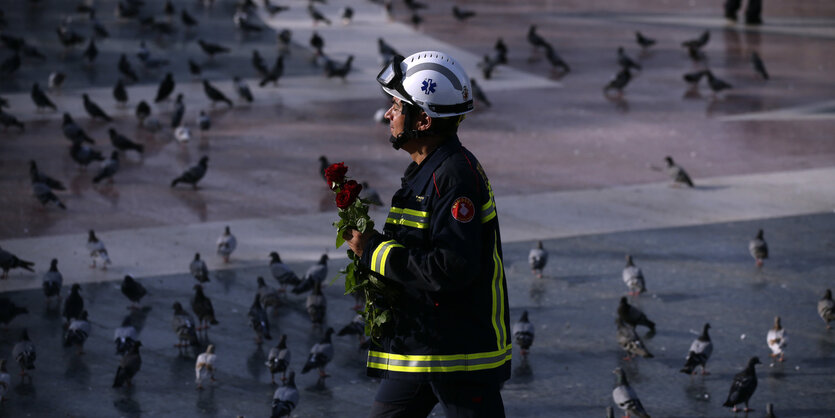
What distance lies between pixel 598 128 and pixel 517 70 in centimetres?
657

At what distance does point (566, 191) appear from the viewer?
54.7 feet

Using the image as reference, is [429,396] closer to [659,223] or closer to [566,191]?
[659,223]

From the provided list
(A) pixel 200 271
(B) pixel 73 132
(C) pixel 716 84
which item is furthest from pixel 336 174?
(C) pixel 716 84

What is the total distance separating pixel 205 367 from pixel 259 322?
110 cm

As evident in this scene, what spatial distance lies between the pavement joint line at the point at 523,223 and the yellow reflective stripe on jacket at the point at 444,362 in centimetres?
764

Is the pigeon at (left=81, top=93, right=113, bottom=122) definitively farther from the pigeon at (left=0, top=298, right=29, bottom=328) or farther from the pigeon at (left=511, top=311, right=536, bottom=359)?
the pigeon at (left=511, top=311, right=536, bottom=359)

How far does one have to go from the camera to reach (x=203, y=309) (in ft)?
36.4

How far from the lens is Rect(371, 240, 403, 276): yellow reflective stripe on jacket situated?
5207 millimetres

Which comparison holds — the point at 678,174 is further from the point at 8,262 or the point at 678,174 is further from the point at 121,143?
the point at 8,262

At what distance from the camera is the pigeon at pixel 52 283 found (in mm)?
11750

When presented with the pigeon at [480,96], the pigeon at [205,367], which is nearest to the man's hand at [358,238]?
the pigeon at [205,367]

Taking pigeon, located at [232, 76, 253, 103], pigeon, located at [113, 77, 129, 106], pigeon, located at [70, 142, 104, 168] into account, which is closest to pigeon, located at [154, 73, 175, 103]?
pigeon, located at [113, 77, 129, 106]

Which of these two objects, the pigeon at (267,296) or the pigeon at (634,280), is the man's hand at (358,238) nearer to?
the pigeon at (267,296)

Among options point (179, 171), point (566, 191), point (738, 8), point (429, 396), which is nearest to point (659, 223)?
point (566, 191)
